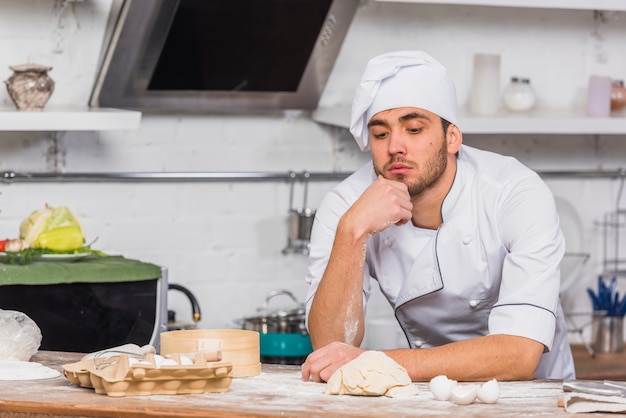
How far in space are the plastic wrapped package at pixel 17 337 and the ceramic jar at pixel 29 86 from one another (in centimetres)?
107

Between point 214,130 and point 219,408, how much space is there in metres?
2.09

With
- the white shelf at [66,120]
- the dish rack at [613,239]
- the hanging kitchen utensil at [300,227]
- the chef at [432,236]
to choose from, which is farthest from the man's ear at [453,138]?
the dish rack at [613,239]

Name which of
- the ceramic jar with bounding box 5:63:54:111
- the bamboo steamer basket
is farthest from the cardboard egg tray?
the ceramic jar with bounding box 5:63:54:111

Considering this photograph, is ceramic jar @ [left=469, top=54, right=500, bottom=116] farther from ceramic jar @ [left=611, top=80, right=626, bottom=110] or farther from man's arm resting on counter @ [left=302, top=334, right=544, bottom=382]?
man's arm resting on counter @ [left=302, top=334, right=544, bottom=382]

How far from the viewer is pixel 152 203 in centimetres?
371

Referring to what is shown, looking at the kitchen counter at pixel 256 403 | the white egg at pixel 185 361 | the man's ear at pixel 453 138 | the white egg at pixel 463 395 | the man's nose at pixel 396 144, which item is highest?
the man's ear at pixel 453 138

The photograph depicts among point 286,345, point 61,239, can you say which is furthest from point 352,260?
point 61,239

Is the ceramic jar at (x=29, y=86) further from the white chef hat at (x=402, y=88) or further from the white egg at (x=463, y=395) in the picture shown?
the white egg at (x=463, y=395)

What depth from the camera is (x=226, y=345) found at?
2.13 metres

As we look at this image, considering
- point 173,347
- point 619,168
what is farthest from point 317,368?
point 619,168

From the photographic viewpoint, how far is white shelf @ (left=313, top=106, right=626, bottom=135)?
12.0ft

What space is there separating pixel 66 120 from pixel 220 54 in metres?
0.64

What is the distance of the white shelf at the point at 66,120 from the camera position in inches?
123

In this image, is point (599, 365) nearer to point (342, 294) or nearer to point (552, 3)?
point (552, 3)
